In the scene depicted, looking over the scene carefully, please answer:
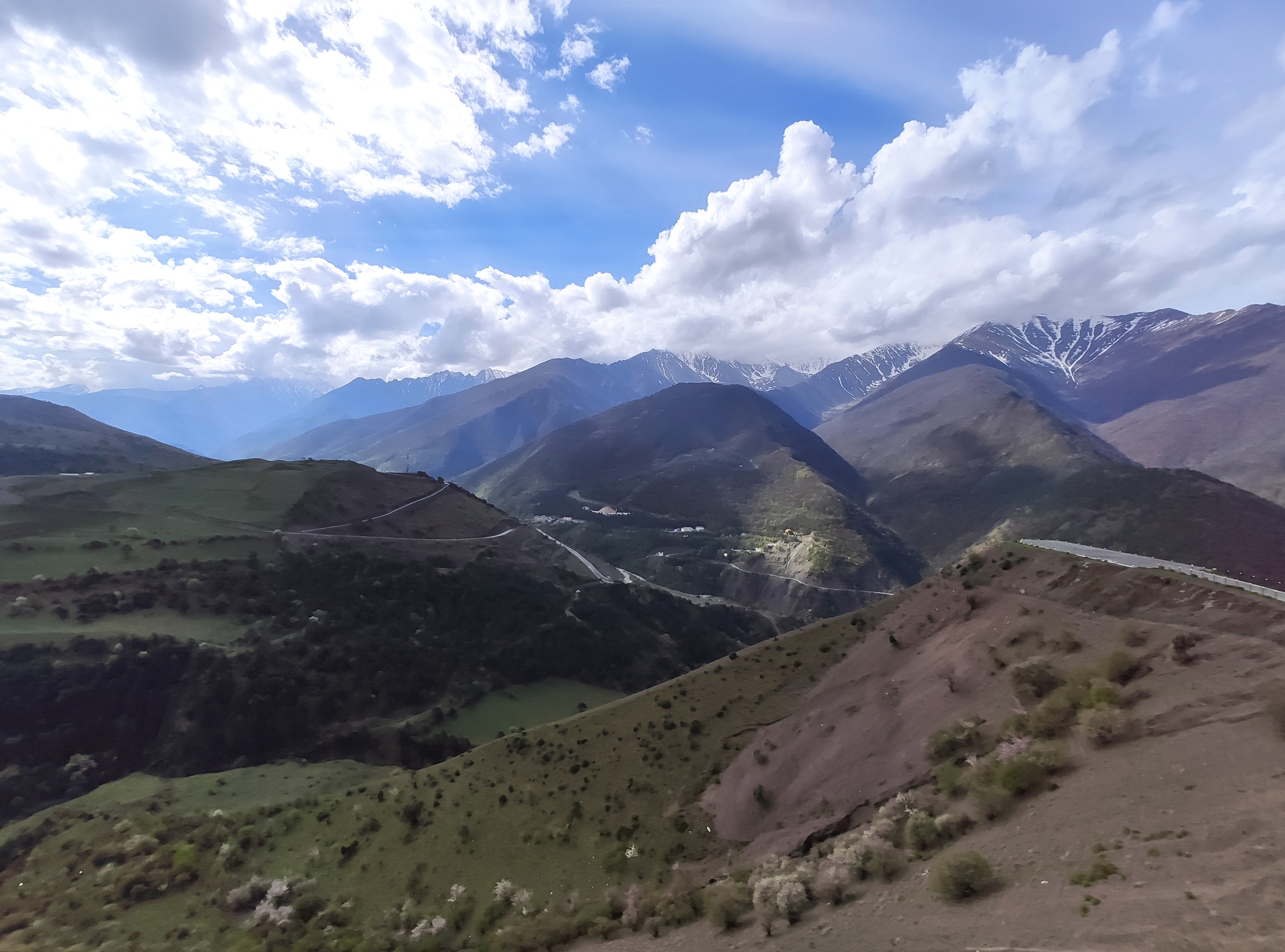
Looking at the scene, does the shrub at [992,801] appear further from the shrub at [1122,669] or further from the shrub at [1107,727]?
the shrub at [1122,669]

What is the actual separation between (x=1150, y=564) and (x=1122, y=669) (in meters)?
15.7

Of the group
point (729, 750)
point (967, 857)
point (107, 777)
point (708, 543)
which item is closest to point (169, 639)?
point (107, 777)

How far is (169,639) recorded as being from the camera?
60.6 m

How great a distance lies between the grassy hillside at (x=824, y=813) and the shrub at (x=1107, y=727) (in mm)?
60

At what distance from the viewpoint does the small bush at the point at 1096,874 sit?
45.5ft

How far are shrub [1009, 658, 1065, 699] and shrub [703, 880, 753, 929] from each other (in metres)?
14.3

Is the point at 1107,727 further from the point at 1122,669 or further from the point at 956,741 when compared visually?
the point at 956,741

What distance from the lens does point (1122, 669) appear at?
2158 cm

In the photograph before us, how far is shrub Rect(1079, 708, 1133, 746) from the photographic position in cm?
1878

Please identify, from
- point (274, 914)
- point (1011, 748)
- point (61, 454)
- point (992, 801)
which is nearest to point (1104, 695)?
point (1011, 748)

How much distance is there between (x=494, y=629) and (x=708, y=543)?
113 m

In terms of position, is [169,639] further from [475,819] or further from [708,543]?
[708,543]

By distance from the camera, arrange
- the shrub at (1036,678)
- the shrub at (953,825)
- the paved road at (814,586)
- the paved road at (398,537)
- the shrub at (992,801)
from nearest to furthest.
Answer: the shrub at (992,801)
the shrub at (953,825)
the shrub at (1036,678)
the paved road at (398,537)
the paved road at (814,586)

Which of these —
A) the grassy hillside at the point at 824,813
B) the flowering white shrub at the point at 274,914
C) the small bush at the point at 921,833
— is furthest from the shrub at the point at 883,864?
the flowering white shrub at the point at 274,914
